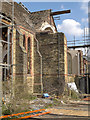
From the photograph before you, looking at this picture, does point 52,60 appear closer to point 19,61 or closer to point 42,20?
point 19,61

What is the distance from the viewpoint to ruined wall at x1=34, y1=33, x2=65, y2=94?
18.9 meters

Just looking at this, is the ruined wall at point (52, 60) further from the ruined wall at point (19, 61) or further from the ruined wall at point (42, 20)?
the ruined wall at point (19, 61)

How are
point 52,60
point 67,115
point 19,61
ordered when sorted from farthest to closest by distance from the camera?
point 52,60 → point 19,61 → point 67,115

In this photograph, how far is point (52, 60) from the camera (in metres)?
19.6

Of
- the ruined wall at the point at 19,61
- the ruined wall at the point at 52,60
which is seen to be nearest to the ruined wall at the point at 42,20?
the ruined wall at the point at 52,60

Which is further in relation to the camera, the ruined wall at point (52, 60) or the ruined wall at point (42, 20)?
the ruined wall at point (42, 20)

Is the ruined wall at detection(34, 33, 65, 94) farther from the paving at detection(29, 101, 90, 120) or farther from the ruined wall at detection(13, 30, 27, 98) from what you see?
the paving at detection(29, 101, 90, 120)

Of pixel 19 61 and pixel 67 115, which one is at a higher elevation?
pixel 19 61

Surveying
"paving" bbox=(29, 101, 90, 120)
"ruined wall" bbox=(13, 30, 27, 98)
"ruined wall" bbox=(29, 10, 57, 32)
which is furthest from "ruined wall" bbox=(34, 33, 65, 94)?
"paving" bbox=(29, 101, 90, 120)

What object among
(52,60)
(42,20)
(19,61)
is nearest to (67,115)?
(19,61)

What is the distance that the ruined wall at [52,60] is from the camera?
18.9m


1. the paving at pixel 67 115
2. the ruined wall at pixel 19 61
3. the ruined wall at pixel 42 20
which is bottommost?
the paving at pixel 67 115

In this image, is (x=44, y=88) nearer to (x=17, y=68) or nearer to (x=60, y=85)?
(x=60, y=85)

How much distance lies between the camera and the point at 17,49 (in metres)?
16.5
